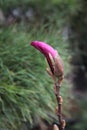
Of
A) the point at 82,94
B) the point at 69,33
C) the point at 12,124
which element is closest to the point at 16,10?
the point at 69,33

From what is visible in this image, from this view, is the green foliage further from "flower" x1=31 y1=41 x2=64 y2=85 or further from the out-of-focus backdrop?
"flower" x1=31 y1=41 x2=64 y2=85

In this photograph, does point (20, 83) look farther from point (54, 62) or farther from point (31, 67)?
point (54, 62)

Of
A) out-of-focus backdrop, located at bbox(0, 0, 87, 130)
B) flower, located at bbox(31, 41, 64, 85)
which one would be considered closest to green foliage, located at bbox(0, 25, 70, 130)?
out-of-focus backdrop, located at bbox(0, 0, 87, 130)

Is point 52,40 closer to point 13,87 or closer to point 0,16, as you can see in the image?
point 13,87

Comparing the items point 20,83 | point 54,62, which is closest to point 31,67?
point 20,83

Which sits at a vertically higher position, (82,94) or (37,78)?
(37,78)

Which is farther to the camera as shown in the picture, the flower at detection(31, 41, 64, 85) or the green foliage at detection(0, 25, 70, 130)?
the green foliage at detection(0, 25, 70, 130)

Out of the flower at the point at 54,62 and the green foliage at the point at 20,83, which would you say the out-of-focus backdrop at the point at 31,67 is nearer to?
the green foliage at the point at 20,83

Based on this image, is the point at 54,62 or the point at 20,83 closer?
the point at 54,62
